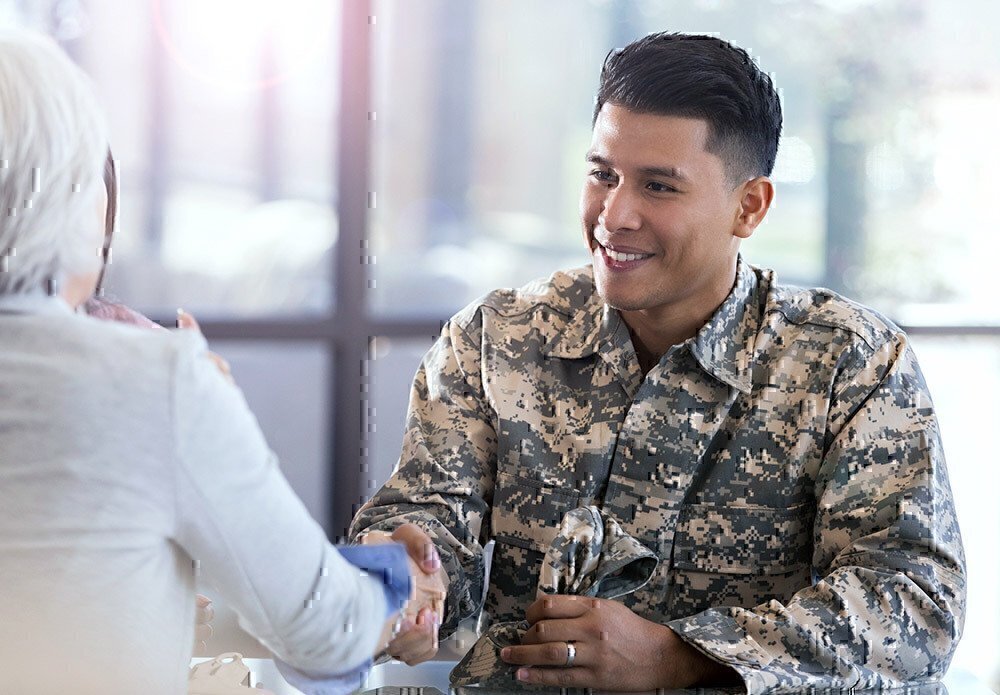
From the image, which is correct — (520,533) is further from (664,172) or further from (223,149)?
(223,149)

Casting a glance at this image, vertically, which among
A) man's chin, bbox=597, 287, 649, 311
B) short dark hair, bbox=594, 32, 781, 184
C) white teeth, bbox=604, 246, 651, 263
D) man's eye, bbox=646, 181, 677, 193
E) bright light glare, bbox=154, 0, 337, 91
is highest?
bright light glare, bbox=154, 0, 337, 91

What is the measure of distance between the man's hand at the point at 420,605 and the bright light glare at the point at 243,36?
228 centimetres

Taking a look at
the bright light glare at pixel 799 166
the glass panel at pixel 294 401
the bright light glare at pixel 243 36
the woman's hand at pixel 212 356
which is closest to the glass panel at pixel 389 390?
the glass panel at pixel 294 401

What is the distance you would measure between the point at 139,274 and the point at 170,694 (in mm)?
2800

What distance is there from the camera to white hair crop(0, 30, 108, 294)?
0.99 metres

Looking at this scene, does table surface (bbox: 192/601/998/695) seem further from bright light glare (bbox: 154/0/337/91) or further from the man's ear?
bright light glare (bbox: 154/0/337/91)

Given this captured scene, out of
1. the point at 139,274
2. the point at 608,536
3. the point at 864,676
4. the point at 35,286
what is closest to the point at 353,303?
the point at 139,274

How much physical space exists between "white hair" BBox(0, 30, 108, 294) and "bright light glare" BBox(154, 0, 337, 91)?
2.67 m

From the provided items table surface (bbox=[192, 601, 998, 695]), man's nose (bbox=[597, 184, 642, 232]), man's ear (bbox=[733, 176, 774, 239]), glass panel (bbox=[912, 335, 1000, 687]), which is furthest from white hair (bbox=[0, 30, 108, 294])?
glass panel (bbox=[912, 335, 1000, 687])

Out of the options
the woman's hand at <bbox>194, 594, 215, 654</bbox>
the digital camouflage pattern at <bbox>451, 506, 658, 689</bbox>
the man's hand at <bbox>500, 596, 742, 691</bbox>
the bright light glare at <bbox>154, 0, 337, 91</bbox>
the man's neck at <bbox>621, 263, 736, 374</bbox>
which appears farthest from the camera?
the bright light glare at <bbox>154, 0, 337, 91</bbox>

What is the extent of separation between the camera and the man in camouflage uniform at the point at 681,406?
194 cm

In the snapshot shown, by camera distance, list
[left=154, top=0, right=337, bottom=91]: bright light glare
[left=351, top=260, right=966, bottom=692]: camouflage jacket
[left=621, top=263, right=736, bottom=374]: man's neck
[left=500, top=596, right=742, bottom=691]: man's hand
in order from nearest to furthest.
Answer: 1. [left=500, top=596, right=742, bottom=691]: man's hand
2. [left=351, top=260, right=966, bottom=692]: camouflage jacket
3. [left=621, top=263, right=736, bottom=374]: man's neck
4. [left=154, top=0, right=337, bottom=91]: bright light glare

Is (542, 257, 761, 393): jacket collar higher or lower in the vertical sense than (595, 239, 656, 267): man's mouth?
lower

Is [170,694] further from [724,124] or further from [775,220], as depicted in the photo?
[775,220]
